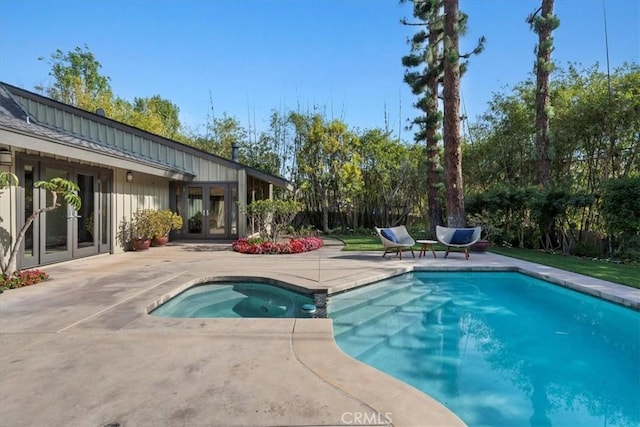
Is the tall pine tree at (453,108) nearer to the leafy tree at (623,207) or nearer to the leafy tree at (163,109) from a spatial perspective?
the leafy tree at (623,207)

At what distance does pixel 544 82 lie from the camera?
10.7 m

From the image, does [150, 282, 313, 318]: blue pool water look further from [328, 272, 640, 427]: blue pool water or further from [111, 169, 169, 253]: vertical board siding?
[111, 169, 169, 253]: vertical board siding

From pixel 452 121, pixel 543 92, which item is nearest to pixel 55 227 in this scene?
pixel 452 121

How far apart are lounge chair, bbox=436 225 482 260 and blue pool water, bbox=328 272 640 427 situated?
2.56m

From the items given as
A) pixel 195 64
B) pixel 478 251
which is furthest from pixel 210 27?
pixel 478 251

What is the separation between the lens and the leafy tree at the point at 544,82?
10594 mm

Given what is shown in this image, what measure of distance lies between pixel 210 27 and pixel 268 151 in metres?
7.95

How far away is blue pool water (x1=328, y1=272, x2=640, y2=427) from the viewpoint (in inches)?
111

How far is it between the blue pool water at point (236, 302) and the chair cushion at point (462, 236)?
5.51m

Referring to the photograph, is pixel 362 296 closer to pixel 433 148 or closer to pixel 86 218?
pixel 86 218

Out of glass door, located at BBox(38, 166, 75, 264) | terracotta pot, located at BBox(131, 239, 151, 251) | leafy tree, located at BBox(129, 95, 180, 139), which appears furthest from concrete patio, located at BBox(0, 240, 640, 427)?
leafy tree, located at BBox(129, 95, 180, 139)

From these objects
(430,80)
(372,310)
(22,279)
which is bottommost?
(372,310)

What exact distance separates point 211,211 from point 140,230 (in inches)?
105

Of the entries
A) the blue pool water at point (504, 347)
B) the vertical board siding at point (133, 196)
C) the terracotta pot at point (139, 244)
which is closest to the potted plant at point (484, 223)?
the blue pool water at point (504, 347)
